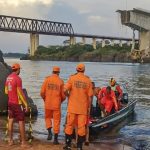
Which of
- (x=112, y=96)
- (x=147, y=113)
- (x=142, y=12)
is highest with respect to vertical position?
(x=142, y=12)

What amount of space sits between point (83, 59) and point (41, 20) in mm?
23455

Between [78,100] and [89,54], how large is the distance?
6758 inches

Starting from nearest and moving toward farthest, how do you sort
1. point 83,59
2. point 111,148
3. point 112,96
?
point 111,148, point 112,96, point 83,59

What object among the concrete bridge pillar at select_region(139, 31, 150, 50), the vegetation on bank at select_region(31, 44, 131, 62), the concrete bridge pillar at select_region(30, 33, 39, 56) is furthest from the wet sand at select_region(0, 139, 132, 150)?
the concrete bridge pillar at select_region(30, 33, 39, 56)

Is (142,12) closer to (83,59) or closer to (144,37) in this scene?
(144,37)

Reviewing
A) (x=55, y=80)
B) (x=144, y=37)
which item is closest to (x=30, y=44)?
(x=144, y=37)

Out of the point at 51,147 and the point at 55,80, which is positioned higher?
the point at 55,80

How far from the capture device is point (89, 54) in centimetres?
18288

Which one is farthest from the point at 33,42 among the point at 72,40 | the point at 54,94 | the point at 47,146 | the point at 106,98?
the point at 47,146

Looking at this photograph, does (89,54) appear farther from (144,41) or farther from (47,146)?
(47,146)

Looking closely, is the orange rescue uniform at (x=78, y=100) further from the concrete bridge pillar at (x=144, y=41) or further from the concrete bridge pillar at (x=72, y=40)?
the concrete bridge pillar at (x=72, y=40)

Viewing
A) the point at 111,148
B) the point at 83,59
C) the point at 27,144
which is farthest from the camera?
the point at 83,59

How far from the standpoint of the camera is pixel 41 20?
616 ft

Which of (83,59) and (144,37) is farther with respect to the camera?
(83,59)
